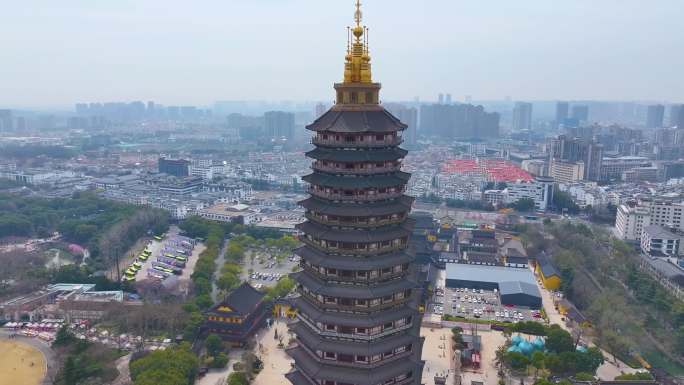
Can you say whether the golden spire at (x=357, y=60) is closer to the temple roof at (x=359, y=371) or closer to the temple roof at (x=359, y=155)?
the temple roof at (x=359, y=155)

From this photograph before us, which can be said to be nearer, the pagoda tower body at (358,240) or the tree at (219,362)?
the pagoda tower body at (358,240)

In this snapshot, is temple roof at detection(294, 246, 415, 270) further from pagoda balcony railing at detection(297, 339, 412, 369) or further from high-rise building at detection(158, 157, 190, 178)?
high-rise building at detection(158, 157, 190, 178)

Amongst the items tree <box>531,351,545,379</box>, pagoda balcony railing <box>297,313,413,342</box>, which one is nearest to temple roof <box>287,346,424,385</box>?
pagoda balcony railing <box>297,313,413,342</box>

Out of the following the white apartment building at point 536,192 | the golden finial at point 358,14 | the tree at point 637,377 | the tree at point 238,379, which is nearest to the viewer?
the golden finial at point 358,14

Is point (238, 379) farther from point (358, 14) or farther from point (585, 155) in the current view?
point (585, 155)

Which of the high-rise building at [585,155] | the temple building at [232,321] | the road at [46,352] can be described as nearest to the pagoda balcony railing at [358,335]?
the temple building at [232,321]

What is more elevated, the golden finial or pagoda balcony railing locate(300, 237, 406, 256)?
the golden finial

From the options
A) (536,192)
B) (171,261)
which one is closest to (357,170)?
(171,261)
